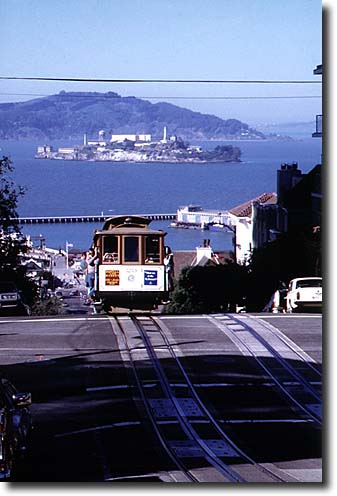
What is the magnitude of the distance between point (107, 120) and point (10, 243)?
1631 centimetres

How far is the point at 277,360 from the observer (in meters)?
17.2

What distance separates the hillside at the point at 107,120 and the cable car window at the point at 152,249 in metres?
4.75

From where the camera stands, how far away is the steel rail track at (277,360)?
13.6m

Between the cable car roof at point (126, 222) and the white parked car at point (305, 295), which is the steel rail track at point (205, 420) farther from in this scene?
the white parked car at point (305, 295)

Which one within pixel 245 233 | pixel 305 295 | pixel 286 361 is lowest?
pixel 286 361

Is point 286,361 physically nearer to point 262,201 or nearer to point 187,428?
point 187,428

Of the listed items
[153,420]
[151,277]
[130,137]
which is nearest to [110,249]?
[151,277]

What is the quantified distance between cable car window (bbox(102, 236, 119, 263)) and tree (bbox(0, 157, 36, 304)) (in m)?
7.33

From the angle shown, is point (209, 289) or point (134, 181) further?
point (209, 289)

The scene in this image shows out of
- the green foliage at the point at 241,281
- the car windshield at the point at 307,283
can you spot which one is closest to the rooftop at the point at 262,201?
the green foliage at the point at 241,281

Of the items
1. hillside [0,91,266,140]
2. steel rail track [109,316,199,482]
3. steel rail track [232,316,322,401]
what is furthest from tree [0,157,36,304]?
hillside [0,91,266,140]

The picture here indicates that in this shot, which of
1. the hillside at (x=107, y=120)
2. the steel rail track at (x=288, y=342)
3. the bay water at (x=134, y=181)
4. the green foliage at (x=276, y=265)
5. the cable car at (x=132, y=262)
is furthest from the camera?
the green foliage at (x=276, y=265)

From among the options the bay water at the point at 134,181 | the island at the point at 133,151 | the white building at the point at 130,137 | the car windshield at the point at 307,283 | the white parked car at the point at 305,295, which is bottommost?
the white parked car at the point at 305,295

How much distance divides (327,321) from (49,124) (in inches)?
274
